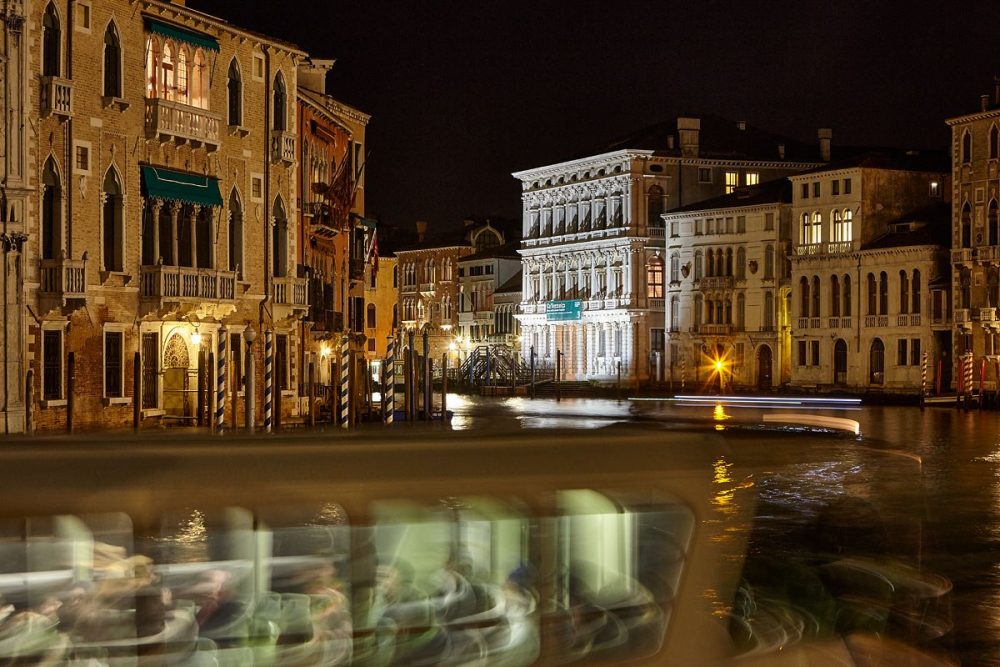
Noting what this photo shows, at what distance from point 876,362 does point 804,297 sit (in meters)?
5.05

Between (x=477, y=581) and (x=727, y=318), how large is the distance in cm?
6829

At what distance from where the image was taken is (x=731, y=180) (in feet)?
260

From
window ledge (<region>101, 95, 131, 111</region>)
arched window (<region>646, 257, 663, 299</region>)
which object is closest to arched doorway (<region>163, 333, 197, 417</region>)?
window ledge (<region>101, 95, 131, 111</region>)

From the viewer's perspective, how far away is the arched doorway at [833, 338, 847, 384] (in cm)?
6625

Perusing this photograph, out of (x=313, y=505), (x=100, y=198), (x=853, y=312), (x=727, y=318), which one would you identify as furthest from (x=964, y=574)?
(x=727, y=318)

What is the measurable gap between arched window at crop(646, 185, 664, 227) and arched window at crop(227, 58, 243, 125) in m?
47.8

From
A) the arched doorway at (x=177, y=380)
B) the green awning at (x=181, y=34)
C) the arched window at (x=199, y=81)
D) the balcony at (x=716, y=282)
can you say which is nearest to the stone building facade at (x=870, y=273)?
the balcony at (x=716, y=282)

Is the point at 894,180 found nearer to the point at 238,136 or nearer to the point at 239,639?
the point at 238,136

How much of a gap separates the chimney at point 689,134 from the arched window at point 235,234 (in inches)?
1904

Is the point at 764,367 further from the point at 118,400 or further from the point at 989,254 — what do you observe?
the point at 118,400

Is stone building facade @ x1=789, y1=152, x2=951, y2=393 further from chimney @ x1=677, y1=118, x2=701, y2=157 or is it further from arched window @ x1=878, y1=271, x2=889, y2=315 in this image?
chimney @ x1=677, y1=118, x2=701, y2=157

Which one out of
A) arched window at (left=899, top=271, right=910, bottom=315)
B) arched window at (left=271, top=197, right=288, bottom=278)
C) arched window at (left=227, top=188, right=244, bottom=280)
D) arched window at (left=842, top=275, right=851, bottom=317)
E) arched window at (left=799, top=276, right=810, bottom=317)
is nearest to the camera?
arched window at (left=227, top=188, right=244, bottom=280)

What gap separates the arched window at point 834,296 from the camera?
218 ft

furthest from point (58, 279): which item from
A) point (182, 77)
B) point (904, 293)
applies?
point (904, 293)
